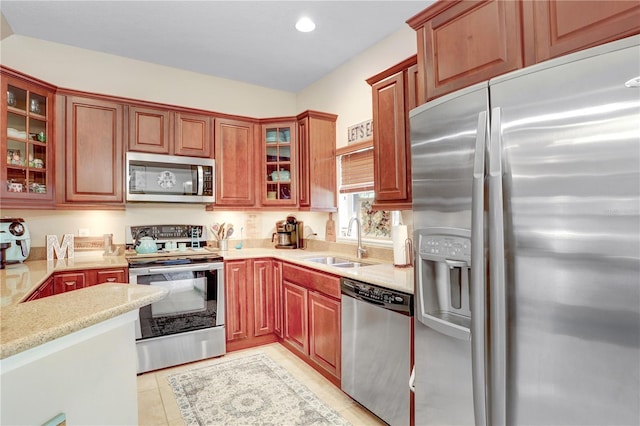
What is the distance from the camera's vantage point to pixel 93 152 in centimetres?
319

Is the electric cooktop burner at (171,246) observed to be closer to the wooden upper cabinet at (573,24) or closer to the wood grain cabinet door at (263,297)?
the wood grain cabinet door at (263,297)

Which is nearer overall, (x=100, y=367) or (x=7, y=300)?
(x=100, y=367)

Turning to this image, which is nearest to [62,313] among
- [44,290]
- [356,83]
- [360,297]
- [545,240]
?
[545,240]

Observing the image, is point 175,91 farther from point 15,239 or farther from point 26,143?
point 15,239

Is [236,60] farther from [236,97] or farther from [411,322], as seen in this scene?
[411,322]

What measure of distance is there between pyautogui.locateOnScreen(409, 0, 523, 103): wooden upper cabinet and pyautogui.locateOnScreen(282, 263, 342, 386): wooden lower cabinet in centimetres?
154

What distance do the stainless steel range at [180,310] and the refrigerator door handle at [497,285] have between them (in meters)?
2.60

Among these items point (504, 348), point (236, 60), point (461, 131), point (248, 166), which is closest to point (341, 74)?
point (236, 60)

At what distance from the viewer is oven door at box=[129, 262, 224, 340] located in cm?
302

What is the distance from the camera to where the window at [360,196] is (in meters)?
3.29

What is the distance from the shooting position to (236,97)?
13.9 feet

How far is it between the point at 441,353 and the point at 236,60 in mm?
3365

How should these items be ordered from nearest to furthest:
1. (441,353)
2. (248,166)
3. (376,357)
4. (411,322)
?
(441,353) → (411,322) → (376,357) → (248,166)

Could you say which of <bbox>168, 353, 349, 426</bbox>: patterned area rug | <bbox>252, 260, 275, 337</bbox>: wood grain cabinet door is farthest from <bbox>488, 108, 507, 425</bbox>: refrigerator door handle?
<bbox>252, 260, 275, 337</bbox>: wood grain cabinet door
